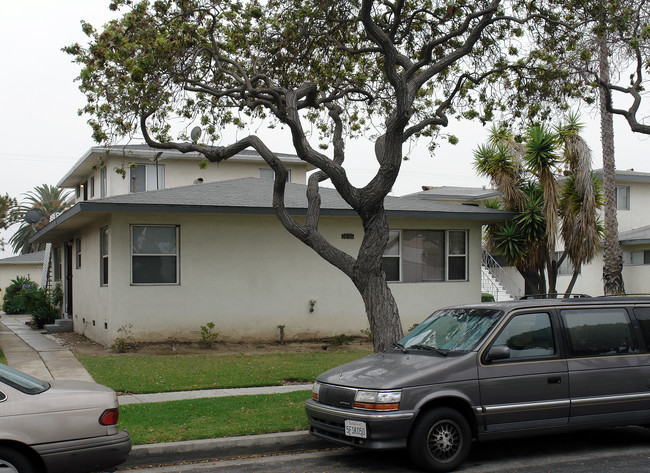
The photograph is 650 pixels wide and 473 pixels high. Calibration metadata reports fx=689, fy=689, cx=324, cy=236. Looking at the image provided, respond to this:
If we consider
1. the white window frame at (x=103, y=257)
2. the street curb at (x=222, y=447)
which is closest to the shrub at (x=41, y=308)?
the white window frame at (x=103, y=257)

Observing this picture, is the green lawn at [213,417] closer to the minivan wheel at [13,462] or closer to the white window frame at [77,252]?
the minivan wheel at [13,462]

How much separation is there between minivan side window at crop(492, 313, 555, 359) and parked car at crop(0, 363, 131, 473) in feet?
13.4

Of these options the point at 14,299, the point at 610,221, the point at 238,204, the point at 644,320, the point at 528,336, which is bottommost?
the point at 14,299

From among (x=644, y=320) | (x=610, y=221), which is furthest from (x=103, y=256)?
(x=610, y=221)

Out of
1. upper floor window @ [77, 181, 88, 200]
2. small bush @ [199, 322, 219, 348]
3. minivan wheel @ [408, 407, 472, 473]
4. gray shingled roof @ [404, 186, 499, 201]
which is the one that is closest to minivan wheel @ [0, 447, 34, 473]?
minivan wheel @ [408, 407, 472, 473]

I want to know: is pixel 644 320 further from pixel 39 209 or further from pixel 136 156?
pixel 39 209

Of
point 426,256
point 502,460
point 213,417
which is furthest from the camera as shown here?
point 426,256

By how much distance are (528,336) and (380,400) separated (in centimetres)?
199

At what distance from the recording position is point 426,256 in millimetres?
19031

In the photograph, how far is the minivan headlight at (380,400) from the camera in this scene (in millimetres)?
6848

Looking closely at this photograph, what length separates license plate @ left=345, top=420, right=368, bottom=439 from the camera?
6.86 metres

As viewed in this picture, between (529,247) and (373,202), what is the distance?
11.9 metres

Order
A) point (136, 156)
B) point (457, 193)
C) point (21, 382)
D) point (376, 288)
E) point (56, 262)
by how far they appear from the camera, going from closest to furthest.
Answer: point (21, 382) < point (376, 288) < point (136, 156) < point (56, 262) < point (457, 193)

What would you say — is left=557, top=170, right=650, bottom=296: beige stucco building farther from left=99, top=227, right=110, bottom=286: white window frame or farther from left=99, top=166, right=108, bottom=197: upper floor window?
left=99, top=227, right=110, bottom=286: white window frame
